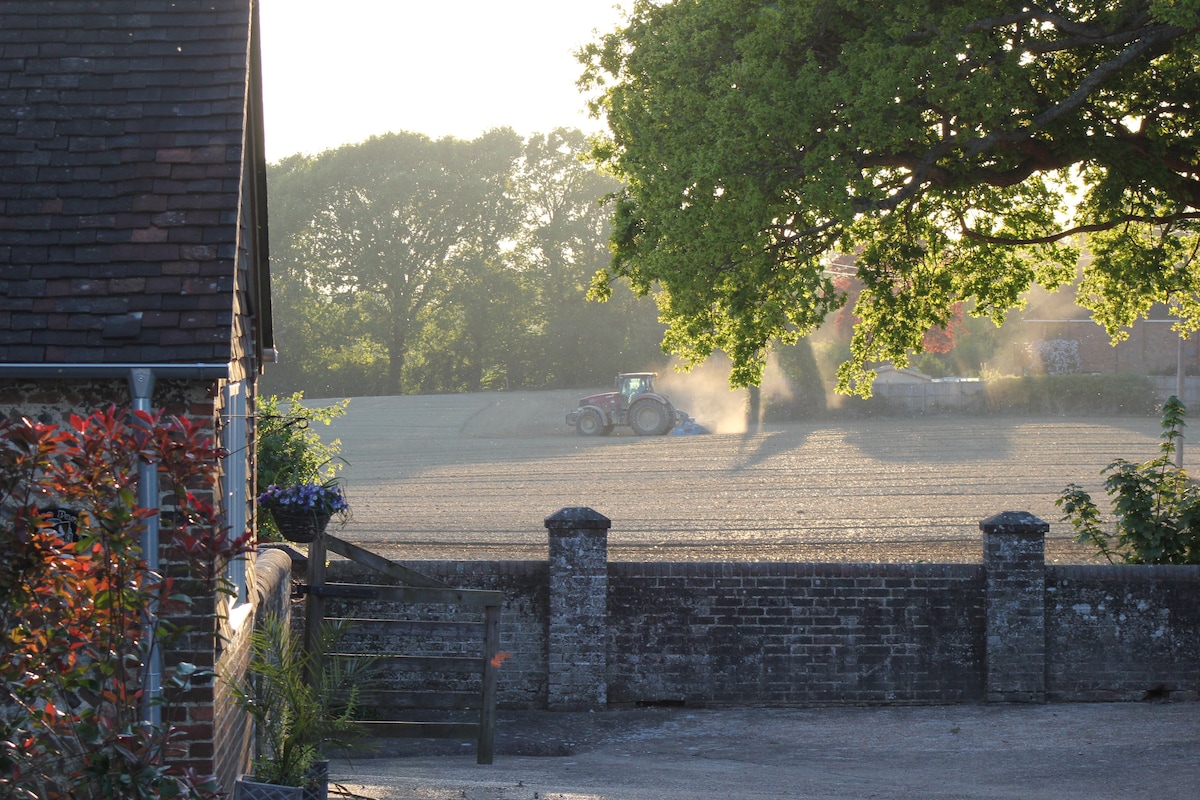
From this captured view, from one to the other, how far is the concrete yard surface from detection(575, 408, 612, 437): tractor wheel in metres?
28.6

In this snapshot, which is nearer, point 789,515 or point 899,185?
point 899,185

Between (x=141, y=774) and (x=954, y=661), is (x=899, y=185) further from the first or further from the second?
(x=141, y=774)

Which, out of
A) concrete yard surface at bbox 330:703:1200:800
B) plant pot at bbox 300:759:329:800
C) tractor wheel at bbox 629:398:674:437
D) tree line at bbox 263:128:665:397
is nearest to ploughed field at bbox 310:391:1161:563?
tractor wheel at bbox 629:398:674:437

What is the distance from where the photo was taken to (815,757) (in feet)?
33.3

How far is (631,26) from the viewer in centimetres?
1287

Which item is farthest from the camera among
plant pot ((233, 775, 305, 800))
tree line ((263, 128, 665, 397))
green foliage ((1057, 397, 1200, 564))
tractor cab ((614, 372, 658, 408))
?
tree line ((263, 128, 665, 397))

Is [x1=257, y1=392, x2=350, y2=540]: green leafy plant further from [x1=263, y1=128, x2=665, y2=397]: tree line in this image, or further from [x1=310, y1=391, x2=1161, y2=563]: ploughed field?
[x1=263, y1=128, x2=665, y2=397]: tree line

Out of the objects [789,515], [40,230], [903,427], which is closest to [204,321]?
[40,230]

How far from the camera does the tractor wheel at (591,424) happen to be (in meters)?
40.5

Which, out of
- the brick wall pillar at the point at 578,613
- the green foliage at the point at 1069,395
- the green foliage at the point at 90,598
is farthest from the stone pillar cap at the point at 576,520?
the green foliage at the point at 1069,395

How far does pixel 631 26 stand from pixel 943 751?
784 cm

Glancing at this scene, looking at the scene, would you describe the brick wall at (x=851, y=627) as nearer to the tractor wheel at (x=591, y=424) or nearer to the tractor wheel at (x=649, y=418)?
the tractor wheel at (x=649, y=418)

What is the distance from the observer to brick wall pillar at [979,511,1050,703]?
39.7 ft

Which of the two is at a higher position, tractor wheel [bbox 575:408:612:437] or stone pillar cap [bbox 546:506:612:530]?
tractor wheel [bbox 575:408:612:437]
